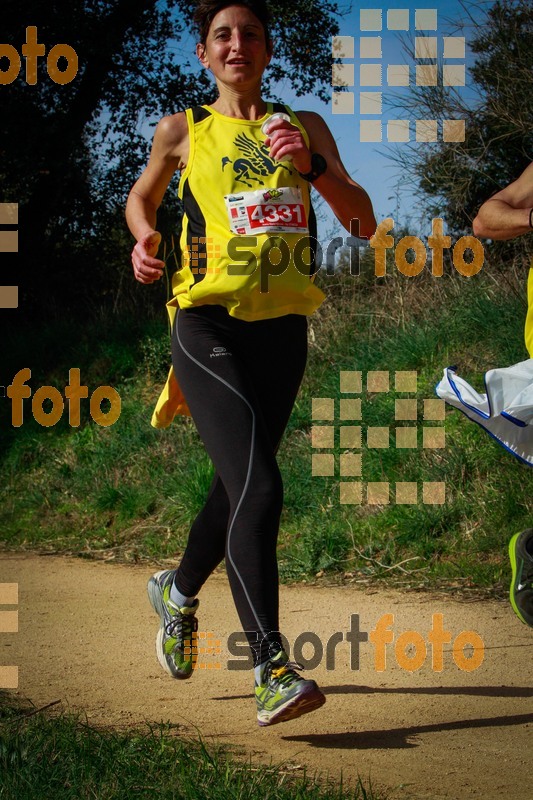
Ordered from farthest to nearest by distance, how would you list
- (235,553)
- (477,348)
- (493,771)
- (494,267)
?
(494,267)
(477,348)
(235,553)
(493,771)

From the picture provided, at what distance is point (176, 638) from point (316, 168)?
5.73 ft

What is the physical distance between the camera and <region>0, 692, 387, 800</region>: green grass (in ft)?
8.46

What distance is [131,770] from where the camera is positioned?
2779 mm

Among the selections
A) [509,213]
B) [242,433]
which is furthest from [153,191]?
[509,213]

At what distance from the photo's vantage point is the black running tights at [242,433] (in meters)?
3.16

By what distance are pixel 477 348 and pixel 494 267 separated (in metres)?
1.58

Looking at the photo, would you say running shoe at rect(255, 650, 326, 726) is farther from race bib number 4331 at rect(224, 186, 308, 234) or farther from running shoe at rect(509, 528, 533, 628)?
race bib number 4331 at rect(224, 186, 308, 234)

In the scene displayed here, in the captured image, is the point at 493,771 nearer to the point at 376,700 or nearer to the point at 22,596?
the point at 376,700

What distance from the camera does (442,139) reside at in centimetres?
940

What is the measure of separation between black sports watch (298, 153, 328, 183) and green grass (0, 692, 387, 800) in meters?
1.86

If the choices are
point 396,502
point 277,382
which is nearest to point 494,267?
point 396,502

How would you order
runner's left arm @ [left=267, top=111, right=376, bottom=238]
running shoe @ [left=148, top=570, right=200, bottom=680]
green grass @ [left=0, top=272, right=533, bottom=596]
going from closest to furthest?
1. runner's left arm @ [left=267, top=111, right=376, bottom=238]
2. running shoe @ [left=148, top=570, right=200, bottom=680]
3. green grass @ [left=0, top=272, right=533, bottom=596]

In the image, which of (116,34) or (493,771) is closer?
(493,771)

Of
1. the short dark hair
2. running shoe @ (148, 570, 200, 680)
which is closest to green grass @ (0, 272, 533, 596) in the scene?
running shoe @ (148, 570, 200, 680)
